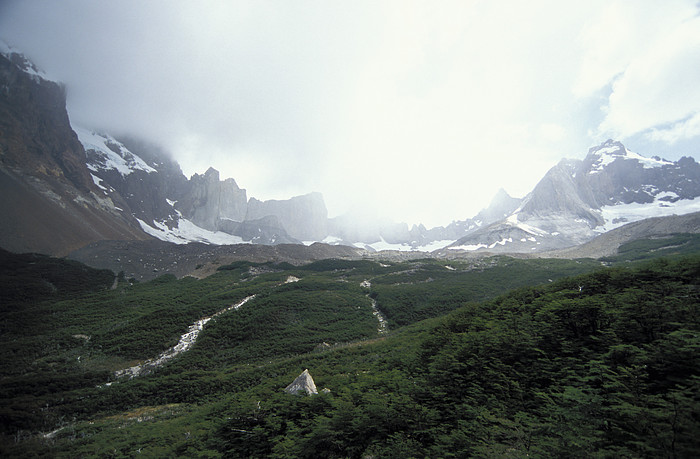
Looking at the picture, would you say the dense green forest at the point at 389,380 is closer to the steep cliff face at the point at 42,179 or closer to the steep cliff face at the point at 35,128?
the steep cliff face at the point at 42,179

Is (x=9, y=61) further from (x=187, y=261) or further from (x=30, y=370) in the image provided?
(x=30, y=370)

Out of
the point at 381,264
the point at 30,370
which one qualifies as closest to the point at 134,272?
the point at 30,370

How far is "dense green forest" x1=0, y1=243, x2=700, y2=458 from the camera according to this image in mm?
6309

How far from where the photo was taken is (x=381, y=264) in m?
89.8

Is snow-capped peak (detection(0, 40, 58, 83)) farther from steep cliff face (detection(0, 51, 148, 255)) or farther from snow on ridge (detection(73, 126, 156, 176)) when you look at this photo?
snow on ridge (detection(73, 126, 156, 176))

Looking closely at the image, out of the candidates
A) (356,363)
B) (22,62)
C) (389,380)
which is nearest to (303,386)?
(389,380)

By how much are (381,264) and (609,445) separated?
279 feet

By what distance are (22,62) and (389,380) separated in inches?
8346

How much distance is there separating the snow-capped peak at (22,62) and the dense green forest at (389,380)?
504ft

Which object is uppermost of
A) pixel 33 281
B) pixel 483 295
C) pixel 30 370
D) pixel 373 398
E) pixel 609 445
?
pixel 33 281

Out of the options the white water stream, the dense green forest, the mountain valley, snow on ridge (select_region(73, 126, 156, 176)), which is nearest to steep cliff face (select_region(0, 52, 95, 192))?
snow on ridge (select_region(73, 126, 156, 176))

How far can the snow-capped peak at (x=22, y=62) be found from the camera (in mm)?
124150

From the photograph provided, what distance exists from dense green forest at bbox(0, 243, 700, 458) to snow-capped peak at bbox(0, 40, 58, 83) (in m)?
154

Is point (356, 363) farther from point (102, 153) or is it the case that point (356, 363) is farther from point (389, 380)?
point (102, 153)
